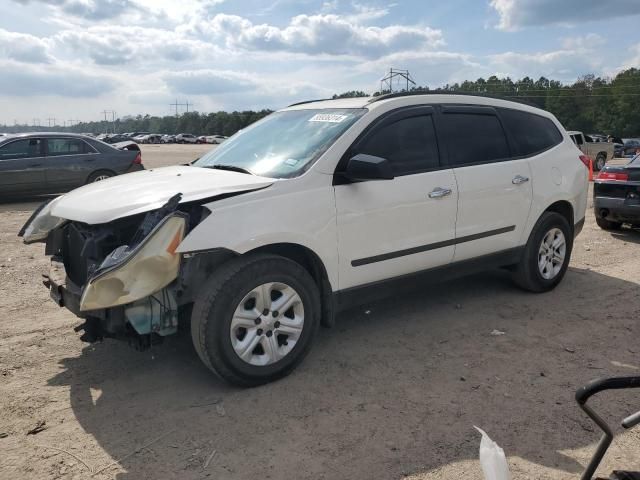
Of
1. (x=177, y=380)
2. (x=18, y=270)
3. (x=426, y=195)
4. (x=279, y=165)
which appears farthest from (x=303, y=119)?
(x=18, y=270)

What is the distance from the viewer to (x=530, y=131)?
5438 millimetres

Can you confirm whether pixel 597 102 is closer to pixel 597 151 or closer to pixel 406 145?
pixel 597 151

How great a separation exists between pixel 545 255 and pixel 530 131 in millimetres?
1241

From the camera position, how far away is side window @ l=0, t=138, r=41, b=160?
11.3 m

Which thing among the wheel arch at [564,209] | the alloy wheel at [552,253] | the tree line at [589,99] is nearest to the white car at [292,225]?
the alloy wheel at [552,253]

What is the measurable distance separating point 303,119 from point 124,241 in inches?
69.7

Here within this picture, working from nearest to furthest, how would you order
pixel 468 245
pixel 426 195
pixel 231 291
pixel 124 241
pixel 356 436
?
1. pixel 356 436
2. pixel 231 291
3. pixel 124 241
4. pixel 426 195
5. pixel 468 245

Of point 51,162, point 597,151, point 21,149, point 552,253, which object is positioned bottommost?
point 552,253

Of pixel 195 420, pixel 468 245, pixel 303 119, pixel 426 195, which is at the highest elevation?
pixel 303 119

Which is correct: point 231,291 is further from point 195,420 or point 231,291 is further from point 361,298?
point 361,298

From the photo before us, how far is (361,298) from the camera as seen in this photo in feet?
13.4

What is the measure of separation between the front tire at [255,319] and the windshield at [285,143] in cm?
74

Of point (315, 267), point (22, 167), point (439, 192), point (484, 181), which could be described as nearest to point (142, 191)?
point (315, 267)

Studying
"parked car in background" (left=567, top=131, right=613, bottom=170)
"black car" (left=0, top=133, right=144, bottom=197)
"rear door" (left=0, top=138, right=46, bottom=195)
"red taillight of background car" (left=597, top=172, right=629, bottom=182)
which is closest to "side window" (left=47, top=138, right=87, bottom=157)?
"black car" (left=0, top=133, right=144, bottom=197)
